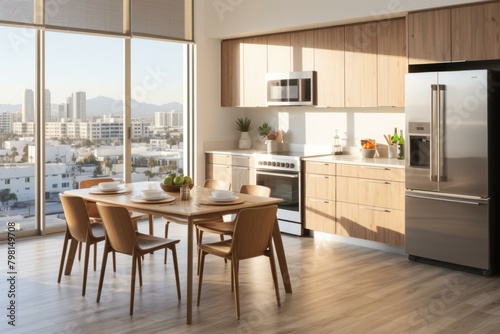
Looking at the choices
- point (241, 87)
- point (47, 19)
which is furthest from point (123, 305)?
point (241, 87)

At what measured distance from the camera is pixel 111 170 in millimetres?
7445

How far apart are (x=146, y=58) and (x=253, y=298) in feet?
13.1

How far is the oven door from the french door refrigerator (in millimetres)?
1487

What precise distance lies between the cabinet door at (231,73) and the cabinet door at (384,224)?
8.21 ft

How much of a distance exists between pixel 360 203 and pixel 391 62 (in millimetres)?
1479

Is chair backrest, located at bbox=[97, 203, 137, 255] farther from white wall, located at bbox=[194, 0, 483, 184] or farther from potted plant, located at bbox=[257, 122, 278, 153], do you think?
potted plant, located at bbox=[257, 122, 278, 153]

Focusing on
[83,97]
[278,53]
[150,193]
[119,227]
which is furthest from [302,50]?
[119,227]

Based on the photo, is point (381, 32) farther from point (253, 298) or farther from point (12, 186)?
point (12, 186)

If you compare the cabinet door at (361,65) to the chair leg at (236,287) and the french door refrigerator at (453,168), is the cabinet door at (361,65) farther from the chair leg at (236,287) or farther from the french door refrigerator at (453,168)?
the chair leg at (236,287)

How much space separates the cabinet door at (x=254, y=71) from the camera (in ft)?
25.1

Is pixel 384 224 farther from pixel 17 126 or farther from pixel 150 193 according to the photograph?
pixel 17 126

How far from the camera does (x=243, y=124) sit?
27.2 feet

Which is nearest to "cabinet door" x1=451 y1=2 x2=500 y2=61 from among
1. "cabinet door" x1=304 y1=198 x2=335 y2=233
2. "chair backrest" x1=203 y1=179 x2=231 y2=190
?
"cabinet door" x1=304 y1=198 x2=335 y2=233

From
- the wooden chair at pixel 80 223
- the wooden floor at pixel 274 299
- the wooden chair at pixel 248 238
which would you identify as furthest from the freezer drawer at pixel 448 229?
the wooden chair at pixel 80 223
